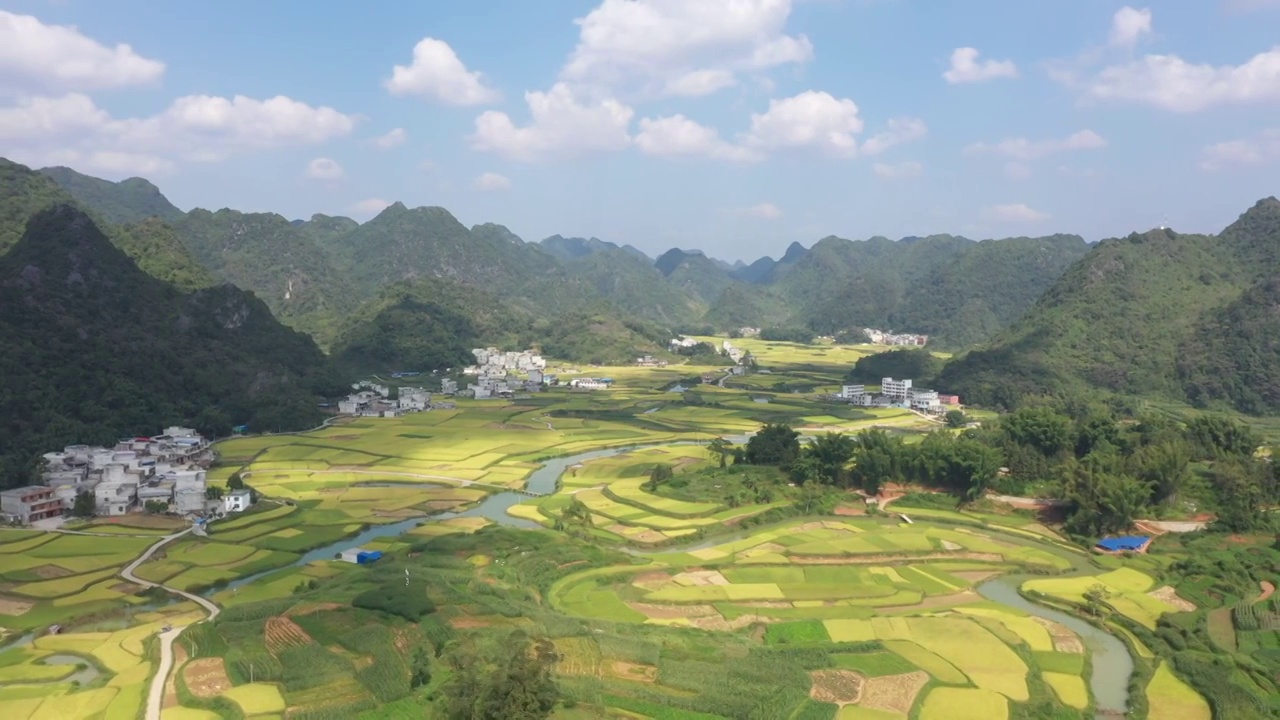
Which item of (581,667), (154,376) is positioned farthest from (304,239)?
(581,667)

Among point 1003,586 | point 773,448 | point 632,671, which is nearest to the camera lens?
point 632,671

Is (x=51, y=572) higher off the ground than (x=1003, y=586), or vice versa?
(x=51, y=572)

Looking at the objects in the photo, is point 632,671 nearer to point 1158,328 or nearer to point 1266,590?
point 1266,590

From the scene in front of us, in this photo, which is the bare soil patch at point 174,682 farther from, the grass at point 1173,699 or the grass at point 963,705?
the grass at point 1173,699

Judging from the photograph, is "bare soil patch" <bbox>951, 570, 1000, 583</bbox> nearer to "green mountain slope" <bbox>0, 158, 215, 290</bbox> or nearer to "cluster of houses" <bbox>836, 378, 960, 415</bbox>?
"cluster of houses" <bbox>836, 378, 960, 415</bbox>

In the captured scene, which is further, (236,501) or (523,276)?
(523,276)

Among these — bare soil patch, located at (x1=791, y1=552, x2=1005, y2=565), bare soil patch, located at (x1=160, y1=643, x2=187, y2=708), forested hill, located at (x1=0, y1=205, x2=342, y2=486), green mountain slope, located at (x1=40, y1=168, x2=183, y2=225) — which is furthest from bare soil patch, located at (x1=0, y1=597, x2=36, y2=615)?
green mountain slope, located at (x1=40, y1=168, x2=183, y2=225)

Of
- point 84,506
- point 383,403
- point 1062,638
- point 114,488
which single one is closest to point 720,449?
point 1062,638
